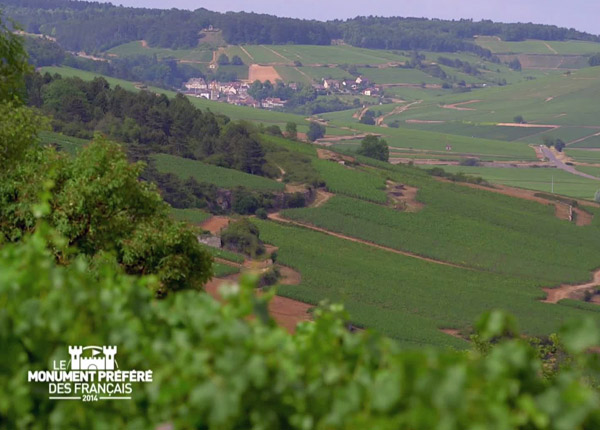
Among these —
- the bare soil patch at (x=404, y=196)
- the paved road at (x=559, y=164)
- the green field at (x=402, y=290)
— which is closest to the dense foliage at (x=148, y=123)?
the bare soil patch at (x=404, y=196)

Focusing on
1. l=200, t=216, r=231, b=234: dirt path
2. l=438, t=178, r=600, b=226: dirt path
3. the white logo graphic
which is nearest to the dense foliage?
l=200, t=216, r=231, b=234: dirt path

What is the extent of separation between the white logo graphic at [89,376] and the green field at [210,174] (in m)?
75.6

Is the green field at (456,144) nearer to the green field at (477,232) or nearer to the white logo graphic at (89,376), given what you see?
the green field at (477,232)

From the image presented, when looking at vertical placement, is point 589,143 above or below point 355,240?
below

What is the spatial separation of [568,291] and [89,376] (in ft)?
207

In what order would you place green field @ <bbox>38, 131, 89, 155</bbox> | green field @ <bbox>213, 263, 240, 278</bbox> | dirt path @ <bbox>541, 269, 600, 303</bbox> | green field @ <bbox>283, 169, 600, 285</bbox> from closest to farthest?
1. green field @ <bbox>213, 263, 240, 278</bbox>
2. dirt path @ <bbox>541, 269, 600, 303</bbox>
3. green field @ <bbox>283, 169, 600, 285</bbox>
4. green field @ <bbox>38, 131, 89, 155</bbox>

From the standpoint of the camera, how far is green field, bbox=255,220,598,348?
171 ft

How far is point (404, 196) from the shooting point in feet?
289

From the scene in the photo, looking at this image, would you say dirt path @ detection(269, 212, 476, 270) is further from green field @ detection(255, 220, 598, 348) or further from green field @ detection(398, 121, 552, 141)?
green field @ detection(398, 121, 552, 141)

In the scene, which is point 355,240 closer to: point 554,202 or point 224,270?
point 224,270

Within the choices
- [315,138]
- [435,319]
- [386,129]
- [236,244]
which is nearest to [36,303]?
[435,319]

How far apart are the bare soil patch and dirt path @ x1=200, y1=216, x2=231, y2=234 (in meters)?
17.2

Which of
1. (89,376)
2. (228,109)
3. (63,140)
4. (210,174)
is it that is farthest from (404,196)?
(89,376)

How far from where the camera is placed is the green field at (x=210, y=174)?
83.9 m
